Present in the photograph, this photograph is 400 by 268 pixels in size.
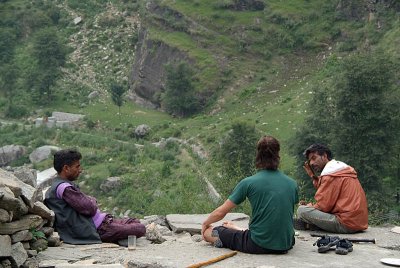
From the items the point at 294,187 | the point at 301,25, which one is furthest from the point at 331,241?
the point at 301,25

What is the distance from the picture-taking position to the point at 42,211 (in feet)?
23.0

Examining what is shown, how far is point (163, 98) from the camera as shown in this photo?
153 ft

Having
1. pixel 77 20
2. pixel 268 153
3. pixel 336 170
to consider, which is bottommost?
pixel 336 170

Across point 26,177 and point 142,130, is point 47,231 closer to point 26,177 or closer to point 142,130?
point 26,177

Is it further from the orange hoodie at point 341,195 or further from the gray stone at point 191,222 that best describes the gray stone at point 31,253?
the orange hoodie at point 341,195

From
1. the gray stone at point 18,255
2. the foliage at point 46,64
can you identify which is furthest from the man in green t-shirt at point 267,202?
the foliage at point 46,64

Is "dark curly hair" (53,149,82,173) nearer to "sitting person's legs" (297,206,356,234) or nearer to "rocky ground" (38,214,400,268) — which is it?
"rocky ground" (38,214,400,268)

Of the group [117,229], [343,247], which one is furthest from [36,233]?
[343,247]

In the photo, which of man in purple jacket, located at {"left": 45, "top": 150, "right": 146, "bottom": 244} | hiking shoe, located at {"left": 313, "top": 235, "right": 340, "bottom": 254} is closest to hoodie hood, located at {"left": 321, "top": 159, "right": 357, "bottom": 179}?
hiking shoe, located at {"left": 313, "top": 235, "right": 340, "bottom": 254}

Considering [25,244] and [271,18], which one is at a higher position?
[271,18]

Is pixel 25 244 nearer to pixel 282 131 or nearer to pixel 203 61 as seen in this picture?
pixel 282 131

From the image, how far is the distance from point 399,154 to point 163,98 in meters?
24.5

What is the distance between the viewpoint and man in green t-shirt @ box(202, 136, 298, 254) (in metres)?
6.80

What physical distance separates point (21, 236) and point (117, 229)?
147cm
